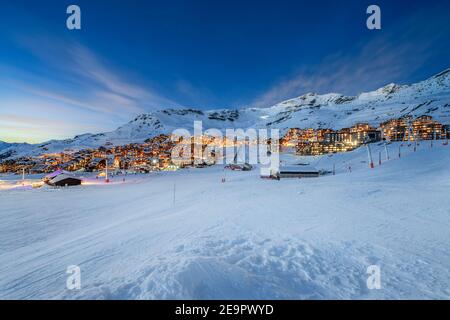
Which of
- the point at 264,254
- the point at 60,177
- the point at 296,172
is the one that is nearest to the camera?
the point at 264,254

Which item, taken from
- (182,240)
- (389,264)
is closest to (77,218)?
(182,240)

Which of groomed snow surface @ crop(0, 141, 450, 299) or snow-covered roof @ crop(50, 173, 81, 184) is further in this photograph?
snow-covered roof @ crop(50, 173, 81, 184)

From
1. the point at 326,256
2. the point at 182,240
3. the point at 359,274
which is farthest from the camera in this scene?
the point at 182,240

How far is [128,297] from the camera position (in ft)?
9.91

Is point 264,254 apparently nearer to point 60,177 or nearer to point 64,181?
point 64,181

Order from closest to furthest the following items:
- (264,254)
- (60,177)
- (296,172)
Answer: (264,254) < (296,172) < (60,177)

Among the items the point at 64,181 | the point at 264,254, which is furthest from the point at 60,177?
the point at 264,254

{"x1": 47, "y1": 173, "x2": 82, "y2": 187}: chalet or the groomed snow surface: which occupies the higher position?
the groomed snow surface

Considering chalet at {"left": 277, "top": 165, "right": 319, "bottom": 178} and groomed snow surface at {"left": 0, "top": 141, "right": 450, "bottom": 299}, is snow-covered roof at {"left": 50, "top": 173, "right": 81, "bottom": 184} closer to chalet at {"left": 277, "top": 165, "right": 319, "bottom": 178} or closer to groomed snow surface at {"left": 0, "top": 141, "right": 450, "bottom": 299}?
groomed snow surface at {"left": 0, "top": 141, "right": 450, "bottom": 299}

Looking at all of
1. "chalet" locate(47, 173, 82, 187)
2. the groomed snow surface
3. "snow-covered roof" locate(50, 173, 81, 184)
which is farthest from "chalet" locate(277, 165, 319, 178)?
"snow-covered roof" locate(50, 173, 81, 184)
